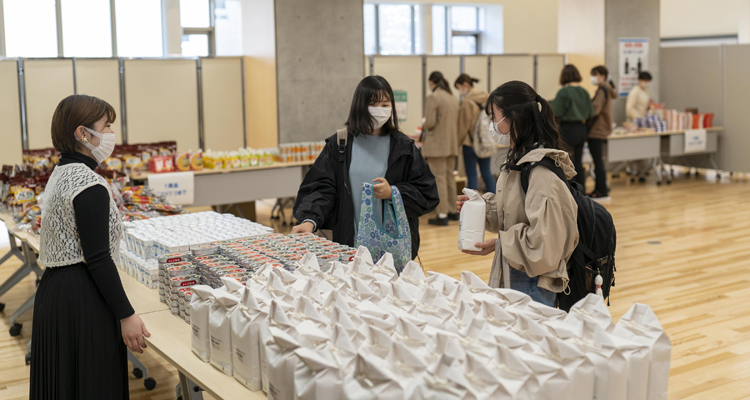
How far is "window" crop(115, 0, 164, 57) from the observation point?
38.0ft

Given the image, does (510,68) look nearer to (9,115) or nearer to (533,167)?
(9,115)

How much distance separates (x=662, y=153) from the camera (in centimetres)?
1123

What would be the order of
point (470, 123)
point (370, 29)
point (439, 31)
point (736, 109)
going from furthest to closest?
point (439, 31)
point (370, 29)
point (736, 109)
point (470, 123)

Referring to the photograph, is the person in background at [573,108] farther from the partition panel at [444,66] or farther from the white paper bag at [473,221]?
the white paper bag at [473,221]

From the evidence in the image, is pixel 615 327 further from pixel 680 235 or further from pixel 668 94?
pixel 668 94

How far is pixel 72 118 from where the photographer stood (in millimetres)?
2283

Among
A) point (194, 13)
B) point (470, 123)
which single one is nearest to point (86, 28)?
point (194, 13)

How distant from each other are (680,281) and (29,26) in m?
10.1

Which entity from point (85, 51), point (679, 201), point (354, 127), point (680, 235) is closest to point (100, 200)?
point (354, 127)

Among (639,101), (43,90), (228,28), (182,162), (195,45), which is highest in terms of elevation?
(228,28)

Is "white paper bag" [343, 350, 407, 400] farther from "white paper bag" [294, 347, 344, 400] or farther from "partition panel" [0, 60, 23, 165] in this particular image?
"partition panel" [0, 60, 23, 165]

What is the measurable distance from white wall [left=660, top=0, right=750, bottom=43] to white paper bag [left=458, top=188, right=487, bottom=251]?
52.7 ft

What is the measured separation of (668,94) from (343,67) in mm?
6370

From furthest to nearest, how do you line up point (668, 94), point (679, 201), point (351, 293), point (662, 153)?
point (668, 94) → point (662, 153) → point (679, 201) → point (351, 293)
